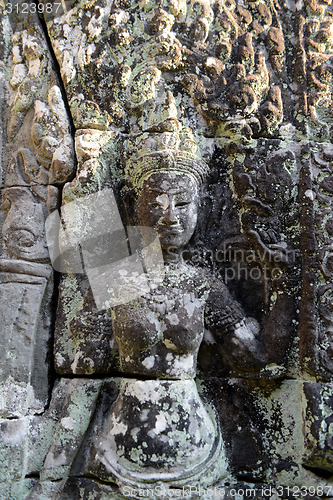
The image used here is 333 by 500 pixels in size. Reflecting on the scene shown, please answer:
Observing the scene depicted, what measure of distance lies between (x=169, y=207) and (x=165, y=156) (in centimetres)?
30

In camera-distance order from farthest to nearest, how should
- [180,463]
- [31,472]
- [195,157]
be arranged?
1. [195,157]
2. [31,472]
3. [180,463]

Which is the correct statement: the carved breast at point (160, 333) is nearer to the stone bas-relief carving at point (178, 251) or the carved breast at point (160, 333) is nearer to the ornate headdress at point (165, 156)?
the stone bas-relief carving at point (178, 251)

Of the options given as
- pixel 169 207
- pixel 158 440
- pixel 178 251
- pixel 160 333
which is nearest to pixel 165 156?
pixel 169 207

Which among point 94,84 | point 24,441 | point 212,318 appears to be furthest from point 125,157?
point 24,441

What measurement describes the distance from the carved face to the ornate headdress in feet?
0.15

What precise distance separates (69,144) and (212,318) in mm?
1359

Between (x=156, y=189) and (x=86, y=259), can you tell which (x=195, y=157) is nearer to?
(x=156, y=189)

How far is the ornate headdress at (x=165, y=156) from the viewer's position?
2.53 meters

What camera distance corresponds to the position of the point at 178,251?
2.63 metres

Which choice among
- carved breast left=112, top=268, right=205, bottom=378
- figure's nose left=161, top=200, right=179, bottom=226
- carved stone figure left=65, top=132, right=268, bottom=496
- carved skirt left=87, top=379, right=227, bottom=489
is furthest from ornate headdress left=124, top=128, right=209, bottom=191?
carved skirt left=87, top=379, right=227, bottom=489

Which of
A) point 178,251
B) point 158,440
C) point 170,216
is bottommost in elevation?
point 158,440

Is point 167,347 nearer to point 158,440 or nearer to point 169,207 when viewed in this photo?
point 158,440

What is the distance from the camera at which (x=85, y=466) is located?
7.82 feet

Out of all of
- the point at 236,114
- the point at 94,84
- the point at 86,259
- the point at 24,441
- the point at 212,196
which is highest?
the point at 94,84
